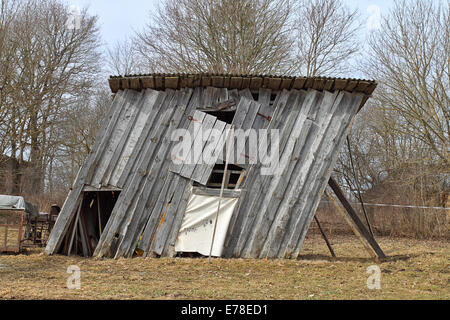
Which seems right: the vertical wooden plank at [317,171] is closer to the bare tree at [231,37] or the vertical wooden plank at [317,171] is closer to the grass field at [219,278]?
the grass field at [219,278]

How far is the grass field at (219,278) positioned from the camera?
754cm

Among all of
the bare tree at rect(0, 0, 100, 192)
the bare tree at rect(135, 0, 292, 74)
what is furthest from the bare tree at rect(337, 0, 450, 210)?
the bare tree at rect(0, 0, 100, 192)

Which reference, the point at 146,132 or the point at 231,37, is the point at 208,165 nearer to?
the point at 146,132

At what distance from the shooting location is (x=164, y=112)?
1234 centimetres

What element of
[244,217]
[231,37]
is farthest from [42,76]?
[244,217]

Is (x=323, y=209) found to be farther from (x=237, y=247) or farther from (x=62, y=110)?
(x=62, y=110)

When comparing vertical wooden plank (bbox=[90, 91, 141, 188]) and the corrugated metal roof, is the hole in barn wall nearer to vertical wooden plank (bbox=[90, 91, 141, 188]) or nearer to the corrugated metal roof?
vertical wooden plank (bbox=[90, 91, 141, 188])

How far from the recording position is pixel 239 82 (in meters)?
12.1

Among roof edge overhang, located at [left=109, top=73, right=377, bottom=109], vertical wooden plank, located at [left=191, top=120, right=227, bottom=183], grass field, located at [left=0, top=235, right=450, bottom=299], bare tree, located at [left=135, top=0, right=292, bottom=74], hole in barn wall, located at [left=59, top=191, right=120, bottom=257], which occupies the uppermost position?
bare tree, located at [left=135, top=0, right=292, bottom=74]

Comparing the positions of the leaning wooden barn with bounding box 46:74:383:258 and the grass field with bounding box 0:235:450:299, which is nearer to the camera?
the grass field with bounding box 0:235:450:299

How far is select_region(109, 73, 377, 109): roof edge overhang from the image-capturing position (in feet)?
38.9

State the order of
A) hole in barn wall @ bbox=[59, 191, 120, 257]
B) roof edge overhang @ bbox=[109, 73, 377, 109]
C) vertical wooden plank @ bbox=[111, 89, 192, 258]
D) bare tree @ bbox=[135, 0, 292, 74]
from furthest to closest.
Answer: bare tree @ bbox=[135, 0, 292, 74] → hole in barn wall @ bbox=[59, 191, 120, 257] → roof edge overhang @ bbox=[109, 73, 377, 109] → vertical wooden plank @ bbox=[111, 89, 192, 258]

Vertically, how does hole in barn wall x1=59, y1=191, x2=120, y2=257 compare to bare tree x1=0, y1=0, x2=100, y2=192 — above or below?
below

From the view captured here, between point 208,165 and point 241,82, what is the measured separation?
231 centimetres
